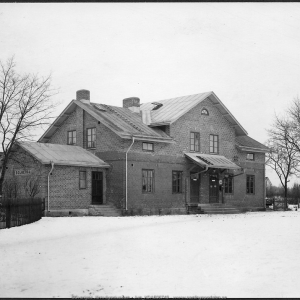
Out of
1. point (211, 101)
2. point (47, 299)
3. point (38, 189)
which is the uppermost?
point (211, 101)

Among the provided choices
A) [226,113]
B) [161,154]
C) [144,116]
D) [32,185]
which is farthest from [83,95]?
[226,113]

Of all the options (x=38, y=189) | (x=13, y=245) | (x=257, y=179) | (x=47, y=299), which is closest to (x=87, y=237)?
(x=13, y=245)

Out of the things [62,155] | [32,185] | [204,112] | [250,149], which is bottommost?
[32,185]

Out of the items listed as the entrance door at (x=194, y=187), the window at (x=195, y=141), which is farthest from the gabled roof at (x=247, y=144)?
the entrance door at (x=194, y=187)

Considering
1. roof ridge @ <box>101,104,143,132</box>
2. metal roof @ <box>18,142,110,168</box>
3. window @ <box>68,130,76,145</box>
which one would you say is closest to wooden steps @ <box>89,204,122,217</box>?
metal roof @ <box>18,142,110,168</box>

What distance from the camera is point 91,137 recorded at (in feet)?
97.1

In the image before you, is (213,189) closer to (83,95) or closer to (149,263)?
(83,95)

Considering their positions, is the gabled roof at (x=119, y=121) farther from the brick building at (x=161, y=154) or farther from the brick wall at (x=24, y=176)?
the brick wall at (x=24, y=176)

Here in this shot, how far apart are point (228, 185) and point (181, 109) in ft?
21.0

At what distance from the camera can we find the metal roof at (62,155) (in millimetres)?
24706

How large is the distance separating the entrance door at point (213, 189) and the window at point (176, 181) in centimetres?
273

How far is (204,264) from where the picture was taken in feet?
36.4

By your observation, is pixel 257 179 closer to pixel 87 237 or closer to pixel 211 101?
pixel 211 101

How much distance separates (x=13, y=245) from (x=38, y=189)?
36.8ft
